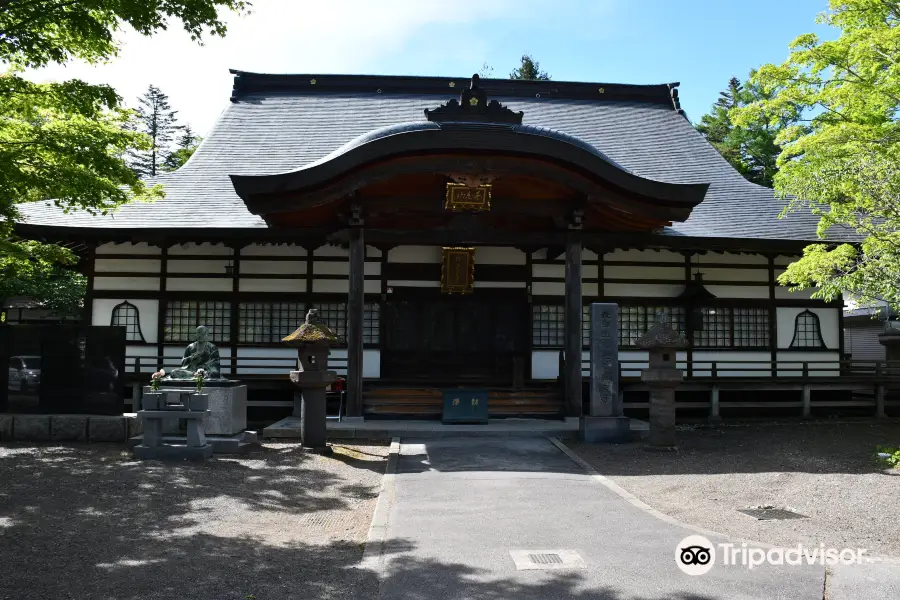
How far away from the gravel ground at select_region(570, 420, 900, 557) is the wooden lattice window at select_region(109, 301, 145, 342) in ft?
33.7

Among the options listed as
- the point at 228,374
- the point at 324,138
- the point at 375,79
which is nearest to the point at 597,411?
the point at 228,374

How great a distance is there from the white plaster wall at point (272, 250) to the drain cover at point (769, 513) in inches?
431

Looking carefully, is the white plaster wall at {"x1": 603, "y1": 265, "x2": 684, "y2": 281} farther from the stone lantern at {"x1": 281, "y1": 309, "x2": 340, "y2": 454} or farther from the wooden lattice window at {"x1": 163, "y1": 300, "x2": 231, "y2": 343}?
Answer: the wooden lattice window at {"x1": 163, "y1": 300, "x2": 231, "y2": 343}

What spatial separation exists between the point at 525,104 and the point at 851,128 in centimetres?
1245

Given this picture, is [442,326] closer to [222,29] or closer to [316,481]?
[316,481]

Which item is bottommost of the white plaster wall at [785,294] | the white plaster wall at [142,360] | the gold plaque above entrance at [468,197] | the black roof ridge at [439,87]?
the white plaster wall at [142,360]

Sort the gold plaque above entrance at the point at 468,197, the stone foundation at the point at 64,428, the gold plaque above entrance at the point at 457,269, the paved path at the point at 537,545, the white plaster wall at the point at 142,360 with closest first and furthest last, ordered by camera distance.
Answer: the paved path at the point at 537,545, the stone foundation at the point at 64,428, the gold plaque above entrance at the point at 468,197, the white plaster wall at the point at 142,360, the gold plaque above entrance at the point at 457,269

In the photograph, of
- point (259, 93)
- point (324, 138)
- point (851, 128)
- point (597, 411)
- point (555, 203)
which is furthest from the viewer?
point (259, 93)

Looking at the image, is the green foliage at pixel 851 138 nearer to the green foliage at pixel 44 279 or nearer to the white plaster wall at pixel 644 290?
the white plaster wall at pixel 644 290

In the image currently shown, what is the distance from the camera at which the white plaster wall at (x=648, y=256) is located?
15.3 metres

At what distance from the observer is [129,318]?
14.4 m

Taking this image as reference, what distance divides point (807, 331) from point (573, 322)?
739 cm

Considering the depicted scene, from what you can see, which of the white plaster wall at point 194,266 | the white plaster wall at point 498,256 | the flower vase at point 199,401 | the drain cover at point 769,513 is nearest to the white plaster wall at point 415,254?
the white plaster wall at point 498,256

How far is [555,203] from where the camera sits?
12320mm
